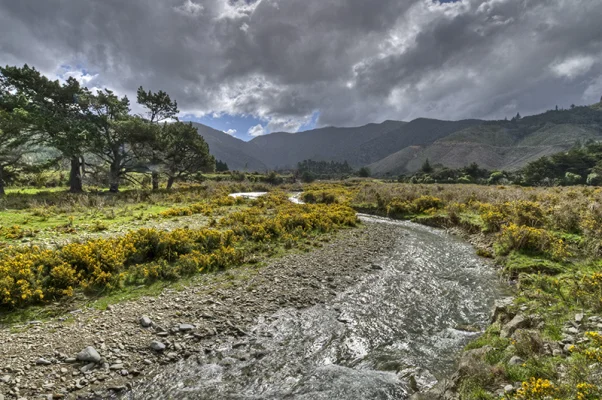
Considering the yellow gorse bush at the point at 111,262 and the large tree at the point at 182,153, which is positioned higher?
the large tree at the point at 182,153

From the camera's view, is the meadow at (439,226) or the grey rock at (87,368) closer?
the meadow at (439,226)

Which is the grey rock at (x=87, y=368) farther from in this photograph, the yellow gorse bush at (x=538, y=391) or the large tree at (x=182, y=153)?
the large tree at (x=182, y=153)

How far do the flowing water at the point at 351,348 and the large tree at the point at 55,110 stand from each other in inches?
1298

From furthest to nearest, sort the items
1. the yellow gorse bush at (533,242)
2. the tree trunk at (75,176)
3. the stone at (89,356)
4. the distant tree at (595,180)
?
→ the distant tree at (595,180)
the tree trunk at (75,176)
the yellow gorse bush at (533,242)
the stone at (89,356)

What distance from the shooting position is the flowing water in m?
5.51

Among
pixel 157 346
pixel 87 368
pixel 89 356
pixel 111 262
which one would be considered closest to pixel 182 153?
pixel 111 262

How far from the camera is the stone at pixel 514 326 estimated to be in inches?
245

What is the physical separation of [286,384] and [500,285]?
9617mm

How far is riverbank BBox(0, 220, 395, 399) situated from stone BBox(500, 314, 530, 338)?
5.08 meters

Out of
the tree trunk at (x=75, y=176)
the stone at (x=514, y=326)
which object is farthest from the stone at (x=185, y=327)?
the tree trunk at (x=75, y=176)

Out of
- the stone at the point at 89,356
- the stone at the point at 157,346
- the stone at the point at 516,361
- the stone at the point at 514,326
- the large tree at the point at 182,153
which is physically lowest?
the stone at the point at 157,346

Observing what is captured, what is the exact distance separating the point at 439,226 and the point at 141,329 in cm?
2169

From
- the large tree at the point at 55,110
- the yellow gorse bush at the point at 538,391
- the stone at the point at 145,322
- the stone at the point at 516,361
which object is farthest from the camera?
the large tree at the point at 55,110

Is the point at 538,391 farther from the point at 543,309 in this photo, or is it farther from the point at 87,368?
the point at 87,368
